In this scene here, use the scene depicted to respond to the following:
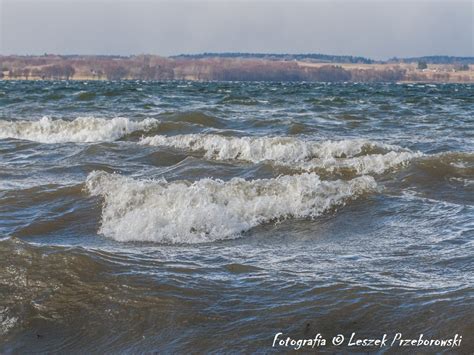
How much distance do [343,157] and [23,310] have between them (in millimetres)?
9087

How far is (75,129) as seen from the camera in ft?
61.9

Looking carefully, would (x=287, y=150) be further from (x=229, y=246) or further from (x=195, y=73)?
(x=195, y=73)

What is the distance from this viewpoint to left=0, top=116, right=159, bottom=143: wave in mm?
18156

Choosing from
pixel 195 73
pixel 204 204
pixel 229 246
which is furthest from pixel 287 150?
pixel 195 73

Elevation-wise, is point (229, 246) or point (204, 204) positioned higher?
point (204, 204)

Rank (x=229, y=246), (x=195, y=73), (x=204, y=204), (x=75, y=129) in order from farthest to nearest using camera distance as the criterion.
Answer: (x=195, y=73), (x=75, y=129), (x=204, y=204), (x=229, y=246)

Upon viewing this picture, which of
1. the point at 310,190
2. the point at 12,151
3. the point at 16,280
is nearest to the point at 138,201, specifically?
the point at 310,190

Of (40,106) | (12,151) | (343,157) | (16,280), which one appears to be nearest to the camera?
(16,280)

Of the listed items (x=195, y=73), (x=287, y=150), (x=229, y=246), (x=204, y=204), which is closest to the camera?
(x=229, y=246)

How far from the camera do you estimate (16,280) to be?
18.8ft

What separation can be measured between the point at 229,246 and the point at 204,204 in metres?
1.21

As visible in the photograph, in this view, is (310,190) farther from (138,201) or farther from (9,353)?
(9,353)

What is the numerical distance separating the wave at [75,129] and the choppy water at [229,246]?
2.92 meters

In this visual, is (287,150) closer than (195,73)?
Yes
